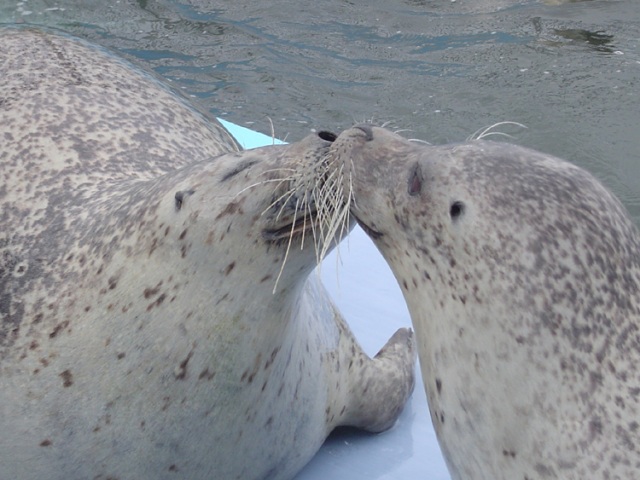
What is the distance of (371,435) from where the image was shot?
429 centimetres

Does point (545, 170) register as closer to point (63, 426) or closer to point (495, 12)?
point (63, 426)

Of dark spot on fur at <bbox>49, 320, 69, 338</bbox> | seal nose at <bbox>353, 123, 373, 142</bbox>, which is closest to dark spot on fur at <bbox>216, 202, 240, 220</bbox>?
seal nose at <bbox>353, 123, 373, 142</bbox>

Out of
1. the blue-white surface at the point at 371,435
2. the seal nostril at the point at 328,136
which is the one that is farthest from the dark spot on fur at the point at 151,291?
the seal nostril at the point at 328,136

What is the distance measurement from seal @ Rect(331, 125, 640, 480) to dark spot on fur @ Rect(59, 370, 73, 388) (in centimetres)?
109

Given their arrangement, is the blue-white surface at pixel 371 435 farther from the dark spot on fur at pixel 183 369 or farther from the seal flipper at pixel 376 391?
the dark spot on fur at pixel 183 369

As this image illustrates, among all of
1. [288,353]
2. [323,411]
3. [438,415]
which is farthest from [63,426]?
[438,415]

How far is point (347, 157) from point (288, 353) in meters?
0.76

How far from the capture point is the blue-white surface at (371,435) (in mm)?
4008

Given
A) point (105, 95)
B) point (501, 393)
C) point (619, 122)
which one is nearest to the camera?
point (501, 393)

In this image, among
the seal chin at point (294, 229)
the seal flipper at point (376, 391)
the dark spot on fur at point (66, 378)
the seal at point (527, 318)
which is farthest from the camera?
the seal flipper at point (376, 391)

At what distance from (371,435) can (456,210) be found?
67.0 inches

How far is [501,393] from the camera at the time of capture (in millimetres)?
2633

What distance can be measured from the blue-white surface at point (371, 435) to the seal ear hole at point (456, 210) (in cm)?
54

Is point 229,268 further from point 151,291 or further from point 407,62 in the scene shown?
point 407,62
